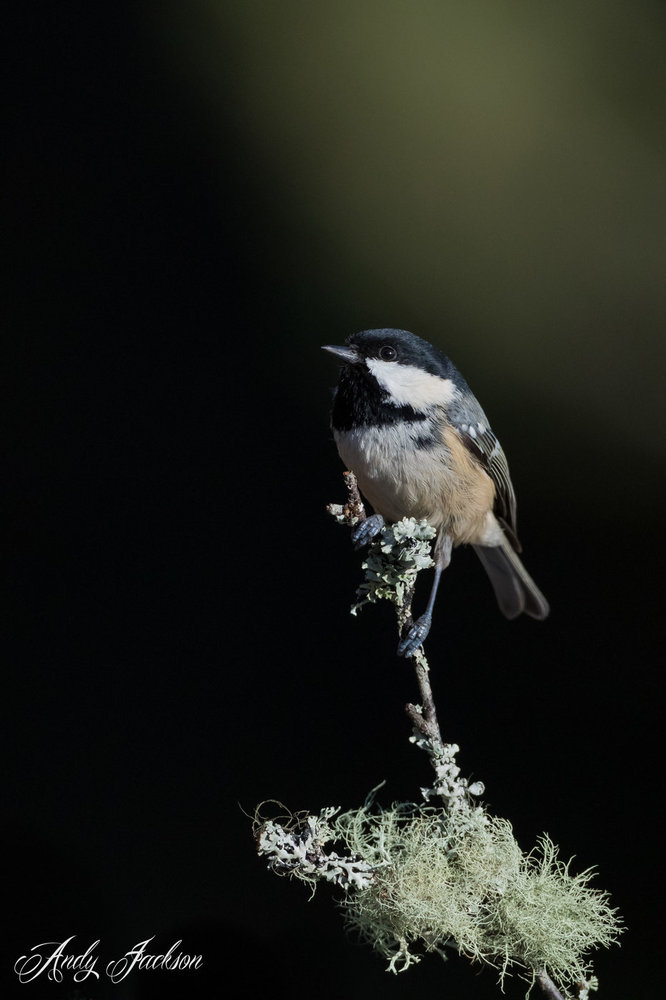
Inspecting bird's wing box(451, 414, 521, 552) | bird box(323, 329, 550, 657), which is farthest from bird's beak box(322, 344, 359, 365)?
bird's wing box(451, 414, 521, 552)

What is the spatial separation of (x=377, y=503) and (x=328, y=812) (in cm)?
39

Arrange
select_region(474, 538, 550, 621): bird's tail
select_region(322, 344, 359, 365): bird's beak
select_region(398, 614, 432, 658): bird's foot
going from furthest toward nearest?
1. select_region(474, 538, 550, 621): bird's tail
2. select_region(322, 344, 359, 365): bird's beak
3. select_region(398, 614, 432, 658): bird's foot

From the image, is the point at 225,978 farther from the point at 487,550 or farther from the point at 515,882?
the point at 487,550

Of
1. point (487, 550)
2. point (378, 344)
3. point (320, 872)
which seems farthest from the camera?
point (487, 550)

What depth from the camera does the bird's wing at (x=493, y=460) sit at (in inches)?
39.3

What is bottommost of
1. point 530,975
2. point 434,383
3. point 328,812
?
point 530,975

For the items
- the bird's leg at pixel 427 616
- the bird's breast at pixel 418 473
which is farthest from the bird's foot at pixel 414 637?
the bird's breast at pixel 418 473

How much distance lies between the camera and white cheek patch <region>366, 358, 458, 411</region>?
2.99 feet

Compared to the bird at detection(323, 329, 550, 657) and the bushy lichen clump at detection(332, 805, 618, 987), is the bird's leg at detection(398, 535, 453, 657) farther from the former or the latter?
the bushy lichen clump at detection(332, 805, 618, 987)

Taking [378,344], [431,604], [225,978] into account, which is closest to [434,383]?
[378,344]

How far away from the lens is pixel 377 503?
Answer: 0.98 m

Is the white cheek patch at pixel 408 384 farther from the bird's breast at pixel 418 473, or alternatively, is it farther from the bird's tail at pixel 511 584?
the bird's tail at pixel 511 584

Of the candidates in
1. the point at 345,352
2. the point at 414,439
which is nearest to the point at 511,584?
the point at 414,439

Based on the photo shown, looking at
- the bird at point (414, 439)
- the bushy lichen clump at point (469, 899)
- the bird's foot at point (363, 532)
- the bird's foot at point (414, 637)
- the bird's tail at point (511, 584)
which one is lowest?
the bushy lichen clump at point (469, 899)
